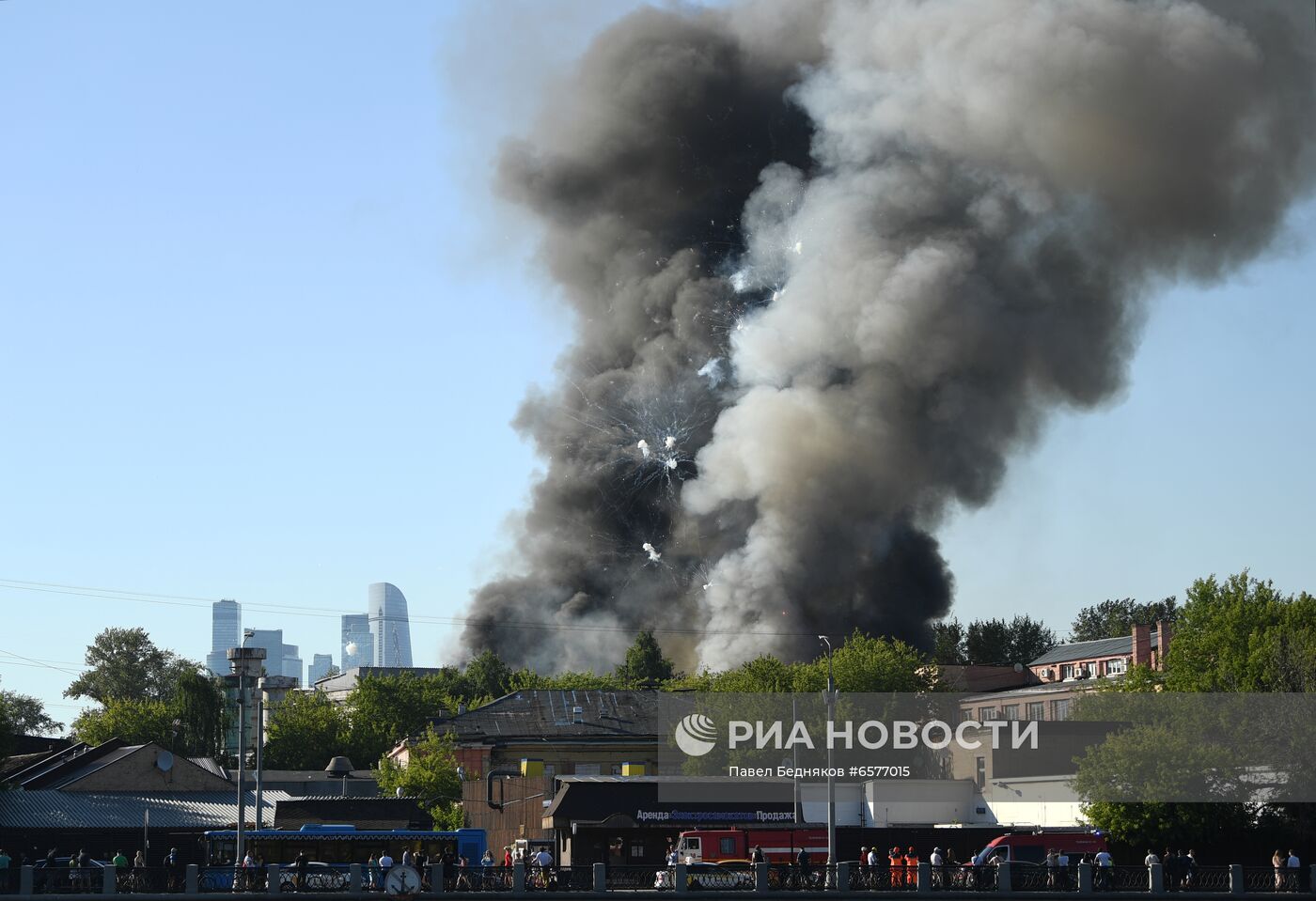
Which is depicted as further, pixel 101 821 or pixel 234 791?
pixel 234 791

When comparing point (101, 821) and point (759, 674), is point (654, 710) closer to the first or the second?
point (759, 674)

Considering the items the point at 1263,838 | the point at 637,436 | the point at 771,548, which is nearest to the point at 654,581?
the point at 637,436

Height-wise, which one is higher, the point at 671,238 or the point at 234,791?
the point at 671,238

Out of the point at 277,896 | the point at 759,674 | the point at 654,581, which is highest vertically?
the point at 654,581

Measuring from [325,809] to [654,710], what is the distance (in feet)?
103

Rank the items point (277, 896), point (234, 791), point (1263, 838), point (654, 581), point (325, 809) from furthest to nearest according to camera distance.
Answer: point (654, 581), point (234, 791), point (325, 809), point (1263, 838), point (277, 896)

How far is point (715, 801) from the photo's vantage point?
60.1 meters

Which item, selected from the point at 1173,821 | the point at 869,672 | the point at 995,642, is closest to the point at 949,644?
the point at 995,642

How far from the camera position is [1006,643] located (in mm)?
148250

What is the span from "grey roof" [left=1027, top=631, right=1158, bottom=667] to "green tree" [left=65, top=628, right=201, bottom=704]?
71845 millimetres

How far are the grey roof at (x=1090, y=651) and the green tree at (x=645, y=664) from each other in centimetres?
3213

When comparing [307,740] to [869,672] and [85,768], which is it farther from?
[869,672]

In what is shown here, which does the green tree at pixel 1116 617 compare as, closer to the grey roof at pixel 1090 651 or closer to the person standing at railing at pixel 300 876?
the grey roof at pixel 1090 651

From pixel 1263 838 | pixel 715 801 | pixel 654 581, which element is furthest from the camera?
pixel 654 581
